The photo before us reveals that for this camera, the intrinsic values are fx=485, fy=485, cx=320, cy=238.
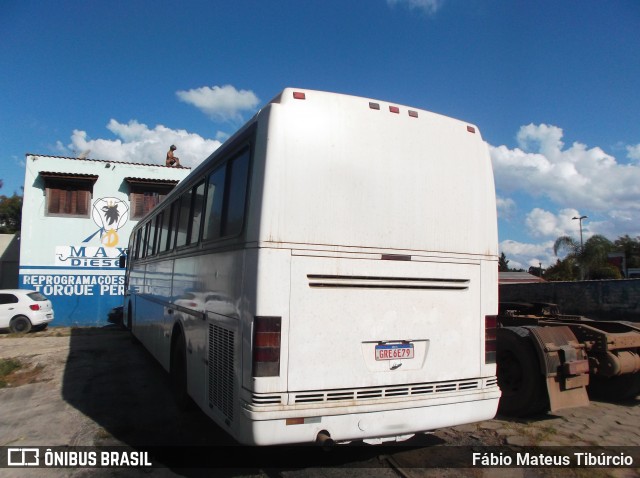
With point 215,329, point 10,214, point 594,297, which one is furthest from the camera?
point 10,214

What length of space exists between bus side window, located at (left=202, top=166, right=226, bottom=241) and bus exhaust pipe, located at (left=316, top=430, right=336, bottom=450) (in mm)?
2116

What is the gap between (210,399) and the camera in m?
4.84

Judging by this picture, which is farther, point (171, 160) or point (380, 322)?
point (171, 160)

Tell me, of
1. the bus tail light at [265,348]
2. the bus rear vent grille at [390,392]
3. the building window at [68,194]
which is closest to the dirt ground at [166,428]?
the bus rear vent grille at [390,392]

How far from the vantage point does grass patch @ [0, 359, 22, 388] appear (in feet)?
31.5

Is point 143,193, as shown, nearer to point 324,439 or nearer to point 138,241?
point 138,241

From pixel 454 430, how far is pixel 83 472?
4148 millimetres

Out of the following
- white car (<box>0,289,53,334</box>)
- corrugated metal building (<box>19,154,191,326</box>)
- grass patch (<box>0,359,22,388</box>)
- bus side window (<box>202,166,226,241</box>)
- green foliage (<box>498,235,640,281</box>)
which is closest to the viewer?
bus side window (<box>202,166,226,241</box>)

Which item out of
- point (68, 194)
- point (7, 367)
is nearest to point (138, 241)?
point (7, 367)

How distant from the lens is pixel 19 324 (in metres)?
16.8

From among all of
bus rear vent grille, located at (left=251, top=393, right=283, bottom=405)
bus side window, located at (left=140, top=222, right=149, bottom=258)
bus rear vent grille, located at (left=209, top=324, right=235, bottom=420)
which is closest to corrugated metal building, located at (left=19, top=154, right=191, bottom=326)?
bus side window, located at (left=140, top=222, right=149, bottom=258)

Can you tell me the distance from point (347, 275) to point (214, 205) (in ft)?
5.92

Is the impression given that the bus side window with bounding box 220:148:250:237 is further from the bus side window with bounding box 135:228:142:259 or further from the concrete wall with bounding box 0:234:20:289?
the concrete wall with bounding box 0:234:20:289

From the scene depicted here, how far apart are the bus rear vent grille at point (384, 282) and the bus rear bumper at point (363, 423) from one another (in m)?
1.03
